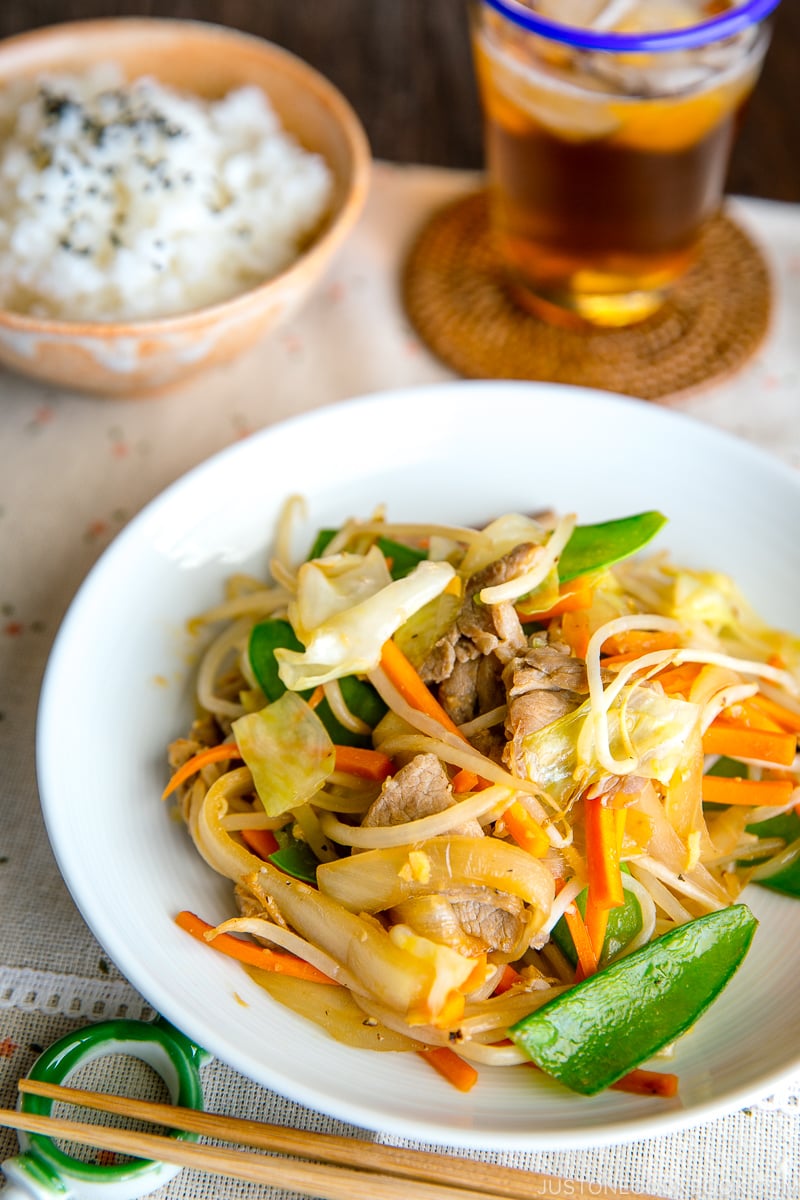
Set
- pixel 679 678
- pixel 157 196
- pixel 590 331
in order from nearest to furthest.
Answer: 1. pixel 679 678
2. pixel 157 196
3. pixel 590 331

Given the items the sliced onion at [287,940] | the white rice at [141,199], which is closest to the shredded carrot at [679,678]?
the sliced onion at [287,940]

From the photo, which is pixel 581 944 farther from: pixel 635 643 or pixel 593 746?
pixel 635 643

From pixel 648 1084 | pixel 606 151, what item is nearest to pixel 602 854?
pixel 648 1084

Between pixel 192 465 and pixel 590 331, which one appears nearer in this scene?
pixel 192 465

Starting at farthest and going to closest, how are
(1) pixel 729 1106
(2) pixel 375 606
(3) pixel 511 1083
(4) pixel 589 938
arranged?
(2) pixel 375 606 → (4) pixel 589 938 → (3) pixel 511 1083 → (1) pixel 729 1106

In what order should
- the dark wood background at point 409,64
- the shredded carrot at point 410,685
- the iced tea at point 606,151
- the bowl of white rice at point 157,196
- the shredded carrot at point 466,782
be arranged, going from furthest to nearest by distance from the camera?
1. the dark wood background at point 409,64
2. the bowl of white rice at point 157,196
3. the iced tea at point 606,151
4. the shredded carrot at point 410,685
5. the shredded carrot at point 466,782

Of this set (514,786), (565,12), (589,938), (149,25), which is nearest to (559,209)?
(565,12)

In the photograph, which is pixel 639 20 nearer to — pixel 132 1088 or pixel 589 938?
pixel 589 938

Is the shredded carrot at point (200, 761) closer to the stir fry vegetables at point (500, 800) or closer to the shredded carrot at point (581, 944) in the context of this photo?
the stir fry vegetables at point (500, 800)
